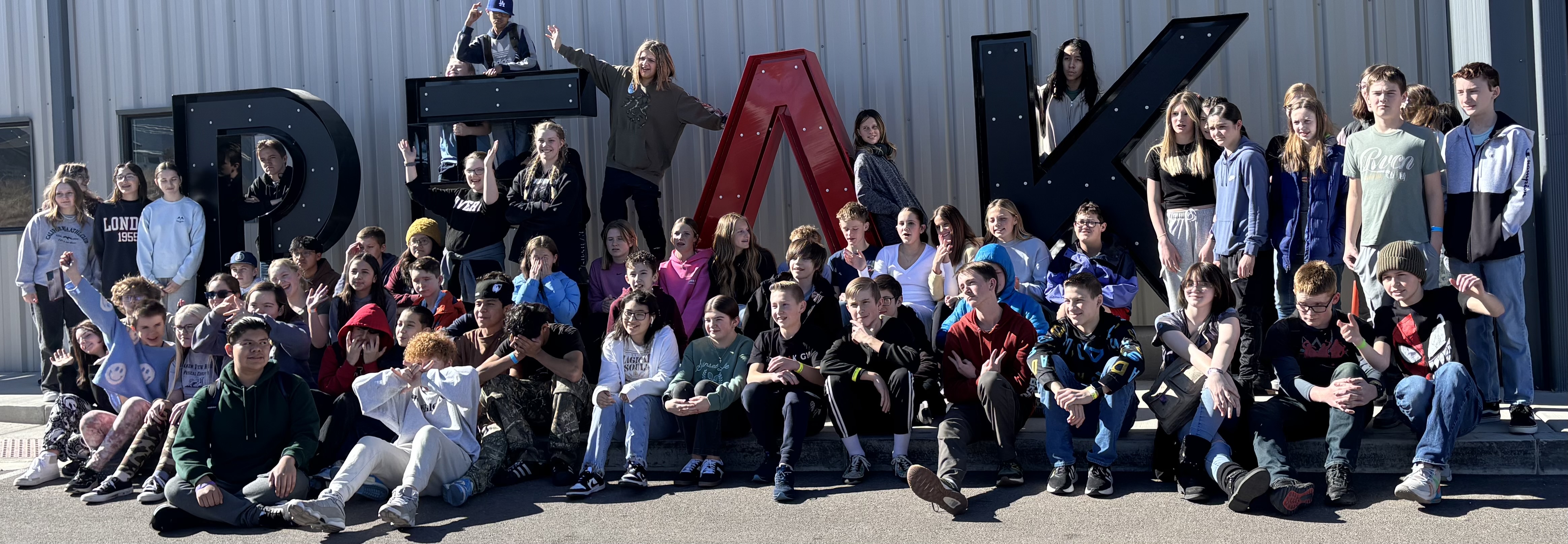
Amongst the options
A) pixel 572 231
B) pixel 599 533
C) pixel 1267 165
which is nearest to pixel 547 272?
pixel 572 231

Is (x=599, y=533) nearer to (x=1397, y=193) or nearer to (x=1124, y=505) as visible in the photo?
(x=1124, y=505)

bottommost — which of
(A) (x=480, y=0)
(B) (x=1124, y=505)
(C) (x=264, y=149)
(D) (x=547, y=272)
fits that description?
(B) (x=1124, y=505)

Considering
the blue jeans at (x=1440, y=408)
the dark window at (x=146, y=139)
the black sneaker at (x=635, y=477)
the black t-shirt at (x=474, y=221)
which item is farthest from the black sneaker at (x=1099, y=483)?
the dark window at (x=146, y=139)

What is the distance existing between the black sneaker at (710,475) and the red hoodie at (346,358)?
1.82m

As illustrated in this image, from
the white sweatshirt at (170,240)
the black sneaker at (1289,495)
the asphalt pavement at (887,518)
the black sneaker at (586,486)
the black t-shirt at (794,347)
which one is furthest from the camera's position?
the white sweatshirt at (170,240)

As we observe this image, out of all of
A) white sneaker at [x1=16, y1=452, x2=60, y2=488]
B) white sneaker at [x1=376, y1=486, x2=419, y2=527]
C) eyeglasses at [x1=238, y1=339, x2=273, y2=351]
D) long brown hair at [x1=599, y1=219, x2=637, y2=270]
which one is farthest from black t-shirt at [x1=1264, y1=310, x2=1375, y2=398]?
white sneaker at [x1=16, y1=452, x2=60, y2=488]

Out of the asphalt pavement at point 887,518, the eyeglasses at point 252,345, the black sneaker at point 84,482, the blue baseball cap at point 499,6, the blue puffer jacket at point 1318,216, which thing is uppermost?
the blue baseball cap at point 499,6

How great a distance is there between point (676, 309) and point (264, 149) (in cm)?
420

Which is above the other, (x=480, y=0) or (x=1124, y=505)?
(x=480, y=0)

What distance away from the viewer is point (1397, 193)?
5.86 m

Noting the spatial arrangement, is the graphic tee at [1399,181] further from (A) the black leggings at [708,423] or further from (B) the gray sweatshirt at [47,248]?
(B) the gray sweatshirt at [47,248]

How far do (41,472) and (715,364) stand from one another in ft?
11.9

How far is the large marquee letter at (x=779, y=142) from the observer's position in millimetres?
8039

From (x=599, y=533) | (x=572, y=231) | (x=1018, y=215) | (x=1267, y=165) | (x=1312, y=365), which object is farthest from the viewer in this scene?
(x=572, y=231)
